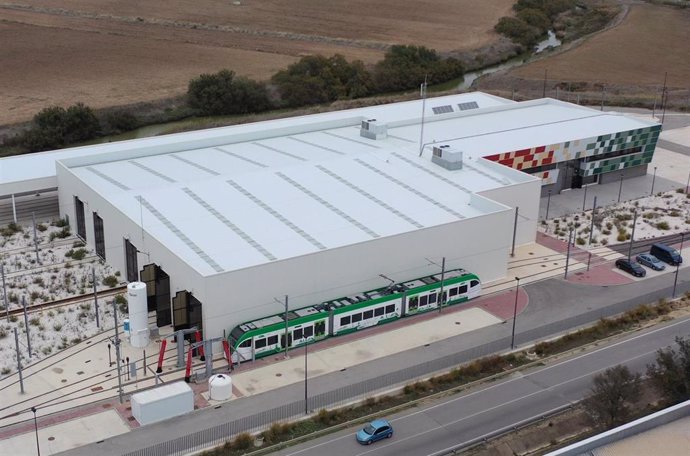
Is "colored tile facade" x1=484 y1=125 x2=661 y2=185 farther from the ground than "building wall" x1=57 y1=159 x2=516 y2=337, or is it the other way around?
"colored tile facade" x1=484 y1=125 x2=661 y2=185

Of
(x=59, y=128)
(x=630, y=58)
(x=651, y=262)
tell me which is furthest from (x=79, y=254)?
(x=630, y=58)

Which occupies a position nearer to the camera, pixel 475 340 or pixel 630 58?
pixel 475 340

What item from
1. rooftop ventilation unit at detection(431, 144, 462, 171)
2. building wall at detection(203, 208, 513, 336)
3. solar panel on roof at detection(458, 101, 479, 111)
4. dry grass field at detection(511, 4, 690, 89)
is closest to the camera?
building wall at detection(203, 208, 513, 336)

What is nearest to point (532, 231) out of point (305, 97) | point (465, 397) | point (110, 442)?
point (465, 397)

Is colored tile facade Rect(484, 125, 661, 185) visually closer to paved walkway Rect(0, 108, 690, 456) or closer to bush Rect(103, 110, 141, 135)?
paved walkway Rect(0, 108, 690, 456)

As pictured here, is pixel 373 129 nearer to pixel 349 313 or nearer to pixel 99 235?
pixel 99 235

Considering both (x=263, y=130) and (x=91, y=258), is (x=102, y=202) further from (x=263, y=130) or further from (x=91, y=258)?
(x=263, y=130)

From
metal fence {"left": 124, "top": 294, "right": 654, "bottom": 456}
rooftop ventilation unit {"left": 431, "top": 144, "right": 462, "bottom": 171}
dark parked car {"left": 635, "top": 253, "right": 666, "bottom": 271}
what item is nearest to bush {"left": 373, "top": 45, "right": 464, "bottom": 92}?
rooftop ventilation unit {"left": 431, "top": 144, "right": 462, "bottom": 171}
